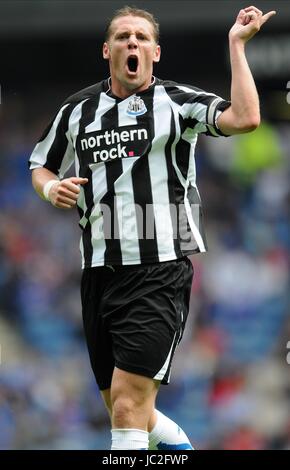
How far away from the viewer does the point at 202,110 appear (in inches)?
178

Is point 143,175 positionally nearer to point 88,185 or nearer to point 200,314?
point 88,185

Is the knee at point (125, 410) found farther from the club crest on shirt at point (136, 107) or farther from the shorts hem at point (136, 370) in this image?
the club crest on shirt at point (136, 107)

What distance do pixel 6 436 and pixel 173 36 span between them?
4004mm

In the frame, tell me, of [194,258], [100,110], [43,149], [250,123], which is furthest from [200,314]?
[250,123]

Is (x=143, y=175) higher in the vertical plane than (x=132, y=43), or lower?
lower

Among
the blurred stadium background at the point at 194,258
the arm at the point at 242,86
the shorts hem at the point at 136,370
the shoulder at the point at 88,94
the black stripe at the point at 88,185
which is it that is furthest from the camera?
the blurred stadium background at the point at 194,258

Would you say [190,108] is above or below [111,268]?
above

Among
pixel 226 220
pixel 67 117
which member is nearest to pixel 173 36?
pixel 226 220

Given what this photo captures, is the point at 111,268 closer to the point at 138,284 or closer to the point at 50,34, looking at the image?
the point at 138,284

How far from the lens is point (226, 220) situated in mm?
10133

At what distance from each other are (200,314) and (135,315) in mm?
5254

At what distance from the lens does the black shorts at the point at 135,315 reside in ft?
14.6

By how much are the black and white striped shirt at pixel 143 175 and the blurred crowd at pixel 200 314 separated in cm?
498

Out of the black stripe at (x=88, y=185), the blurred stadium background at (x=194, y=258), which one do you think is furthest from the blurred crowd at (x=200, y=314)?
the black stripe at (x=88, y=185)
